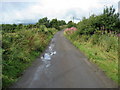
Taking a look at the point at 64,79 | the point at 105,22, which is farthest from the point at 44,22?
the point at 64,79

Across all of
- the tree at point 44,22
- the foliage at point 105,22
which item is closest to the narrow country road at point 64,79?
the foliage at point 105,22

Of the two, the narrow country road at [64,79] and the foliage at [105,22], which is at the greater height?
the foliage at [105,22]

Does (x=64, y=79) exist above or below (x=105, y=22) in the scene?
below

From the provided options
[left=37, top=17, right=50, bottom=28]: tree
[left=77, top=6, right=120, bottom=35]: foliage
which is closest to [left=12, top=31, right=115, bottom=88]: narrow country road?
[left=77, top=6, right=120, bottom=35]: foliage

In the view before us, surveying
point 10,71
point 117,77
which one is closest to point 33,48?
point 10,71

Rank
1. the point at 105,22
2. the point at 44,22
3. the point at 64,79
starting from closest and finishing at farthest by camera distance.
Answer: the point at 64,79
the point at 105,22
the point at 44,22

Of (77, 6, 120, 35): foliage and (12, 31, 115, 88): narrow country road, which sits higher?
(77, 6, 120, 35): foliage

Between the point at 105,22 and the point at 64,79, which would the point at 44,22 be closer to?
the point at 105,22

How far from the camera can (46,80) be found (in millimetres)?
5488

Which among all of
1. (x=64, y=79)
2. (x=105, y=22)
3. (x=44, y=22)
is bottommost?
(x=64, y=79)

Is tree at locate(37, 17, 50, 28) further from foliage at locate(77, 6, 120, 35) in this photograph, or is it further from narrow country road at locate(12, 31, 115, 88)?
narrow country road at locate(12, 31, 115, 88)

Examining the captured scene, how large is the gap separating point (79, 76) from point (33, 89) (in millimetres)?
2142

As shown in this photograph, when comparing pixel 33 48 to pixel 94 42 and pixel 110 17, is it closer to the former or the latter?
pixel 94 42

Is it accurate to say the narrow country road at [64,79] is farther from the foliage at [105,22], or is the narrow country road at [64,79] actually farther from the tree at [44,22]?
the tree at [44,22]
